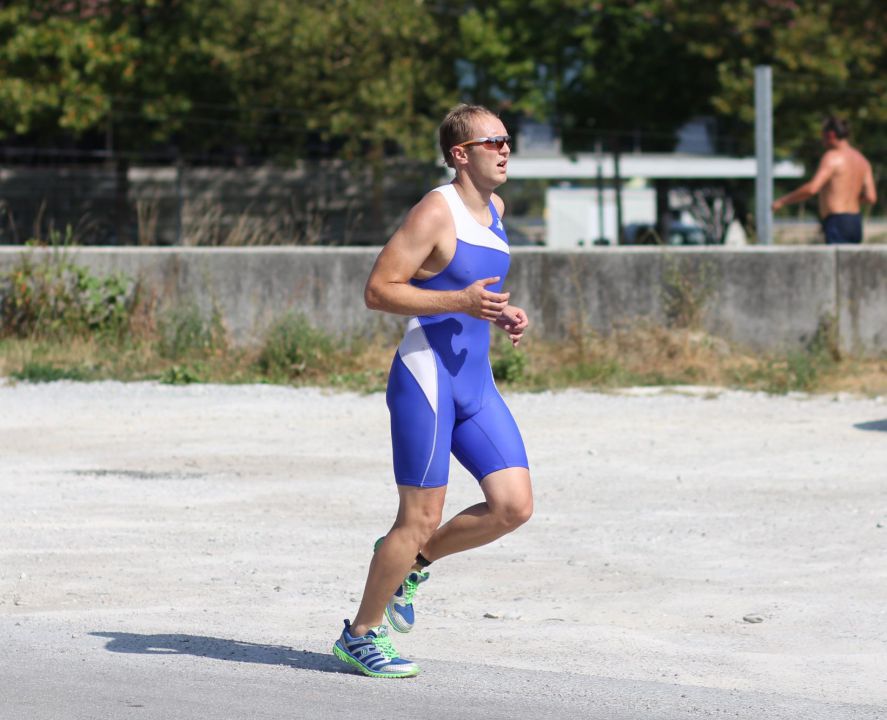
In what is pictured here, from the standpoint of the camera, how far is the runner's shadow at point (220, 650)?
208 inches

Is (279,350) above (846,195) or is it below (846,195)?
below

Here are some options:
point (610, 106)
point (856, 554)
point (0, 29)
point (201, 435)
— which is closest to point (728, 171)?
point (610, 106)

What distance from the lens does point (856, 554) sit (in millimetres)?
7016

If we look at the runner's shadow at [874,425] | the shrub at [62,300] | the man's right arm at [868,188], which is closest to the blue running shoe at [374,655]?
the runner's shadow at [874,425]

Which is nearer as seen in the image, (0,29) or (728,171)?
(0,29)

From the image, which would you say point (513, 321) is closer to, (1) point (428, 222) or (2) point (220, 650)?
(1) point (428, 222)

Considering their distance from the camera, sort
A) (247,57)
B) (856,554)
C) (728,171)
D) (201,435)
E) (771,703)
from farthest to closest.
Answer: (728,171)
(247,57)
(201,435)
(856,554)
(771,703)

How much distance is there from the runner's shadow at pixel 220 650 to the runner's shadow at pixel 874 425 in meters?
6.00

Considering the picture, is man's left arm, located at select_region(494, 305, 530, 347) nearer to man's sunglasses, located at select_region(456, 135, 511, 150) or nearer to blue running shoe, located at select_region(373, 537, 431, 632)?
man's sunglasses, located at select_region(456, 135, 511, 150)

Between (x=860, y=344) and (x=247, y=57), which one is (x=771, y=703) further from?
(x=247, y=57)

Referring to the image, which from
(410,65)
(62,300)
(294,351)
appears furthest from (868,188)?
(410,65)

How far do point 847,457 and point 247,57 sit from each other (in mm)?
21248

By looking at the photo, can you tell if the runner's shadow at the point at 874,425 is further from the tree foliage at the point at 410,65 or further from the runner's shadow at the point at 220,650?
the tree foliage at the point at 410,65

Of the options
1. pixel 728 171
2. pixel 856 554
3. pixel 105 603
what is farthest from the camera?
pixel 728 171
